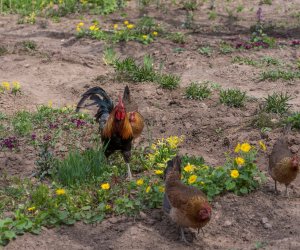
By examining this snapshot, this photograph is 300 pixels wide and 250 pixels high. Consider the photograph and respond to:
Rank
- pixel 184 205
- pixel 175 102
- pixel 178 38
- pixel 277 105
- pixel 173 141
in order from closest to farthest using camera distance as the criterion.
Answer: pixel 184 205, pixel 173 141, pixel 277 105, pixel 175 102, pixel 178 38

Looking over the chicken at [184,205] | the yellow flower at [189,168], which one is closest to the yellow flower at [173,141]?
the yellow flower at [189,168]

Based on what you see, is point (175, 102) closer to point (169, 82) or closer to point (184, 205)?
point (169, 82)

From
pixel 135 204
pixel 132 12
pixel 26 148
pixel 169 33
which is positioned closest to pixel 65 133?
pixel 26 148

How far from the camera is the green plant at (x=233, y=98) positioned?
8.45 meters

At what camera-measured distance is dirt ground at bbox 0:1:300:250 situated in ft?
17.4

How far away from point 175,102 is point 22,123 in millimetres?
2275

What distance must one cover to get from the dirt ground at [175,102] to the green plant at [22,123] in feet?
1.47

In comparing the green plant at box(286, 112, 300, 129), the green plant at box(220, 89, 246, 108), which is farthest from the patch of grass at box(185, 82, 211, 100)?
the green plant at box(286, 112, 300, 129)

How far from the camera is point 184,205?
5.05m

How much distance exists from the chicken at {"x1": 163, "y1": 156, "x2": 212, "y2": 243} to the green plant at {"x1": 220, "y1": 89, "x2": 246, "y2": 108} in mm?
3316

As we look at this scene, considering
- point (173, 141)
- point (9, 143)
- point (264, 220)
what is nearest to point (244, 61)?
point (173, 141)

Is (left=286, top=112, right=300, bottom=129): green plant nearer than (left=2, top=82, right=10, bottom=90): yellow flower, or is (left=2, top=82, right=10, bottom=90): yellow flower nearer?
(left=286, top=112, right=300, bottom=129): green plant

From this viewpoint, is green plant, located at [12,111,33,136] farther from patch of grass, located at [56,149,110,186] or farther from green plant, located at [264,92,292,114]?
green plant, located at [264,92,292,114]

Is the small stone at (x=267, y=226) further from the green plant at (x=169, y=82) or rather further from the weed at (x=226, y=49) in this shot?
the weed at (x=226, y=49)
